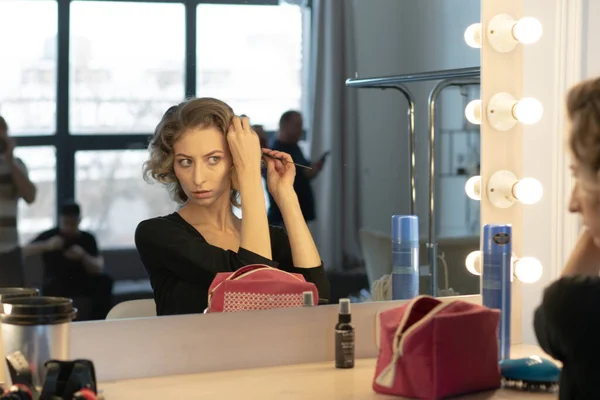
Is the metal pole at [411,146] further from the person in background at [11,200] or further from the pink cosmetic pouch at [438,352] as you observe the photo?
the person in background at [11,200]

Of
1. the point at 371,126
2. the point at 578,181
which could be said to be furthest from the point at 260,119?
the point at 578,181

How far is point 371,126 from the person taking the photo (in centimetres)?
168

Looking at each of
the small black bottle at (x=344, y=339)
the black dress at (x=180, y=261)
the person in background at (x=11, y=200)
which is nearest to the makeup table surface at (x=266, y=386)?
the small black bottle at (x=344, y=339)

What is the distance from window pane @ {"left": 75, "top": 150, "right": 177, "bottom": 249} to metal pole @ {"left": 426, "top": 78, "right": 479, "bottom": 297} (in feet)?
1.73

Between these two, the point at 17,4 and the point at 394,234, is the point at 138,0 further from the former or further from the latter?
the point at 394,234

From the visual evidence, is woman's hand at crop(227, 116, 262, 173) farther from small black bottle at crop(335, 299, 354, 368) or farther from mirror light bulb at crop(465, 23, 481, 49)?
mirror light bulb at crop(465, 23, 481, 49)

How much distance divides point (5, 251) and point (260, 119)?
1.55 ft

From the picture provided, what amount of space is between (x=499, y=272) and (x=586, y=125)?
1.79 feet

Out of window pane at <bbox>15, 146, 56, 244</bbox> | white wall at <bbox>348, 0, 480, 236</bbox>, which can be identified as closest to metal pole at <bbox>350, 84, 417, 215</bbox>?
white wall at <bbox>348, 0, 480, 236</bbox>

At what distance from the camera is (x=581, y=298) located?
116 centimetres

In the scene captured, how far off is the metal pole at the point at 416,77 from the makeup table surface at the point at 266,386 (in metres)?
0.51

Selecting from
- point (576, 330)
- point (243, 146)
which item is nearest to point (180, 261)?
point (243, 146)

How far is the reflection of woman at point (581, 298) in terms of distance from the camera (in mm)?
1159

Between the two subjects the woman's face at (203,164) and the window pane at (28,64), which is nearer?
the window pane at (28,64)
